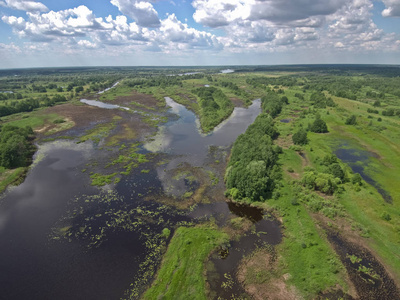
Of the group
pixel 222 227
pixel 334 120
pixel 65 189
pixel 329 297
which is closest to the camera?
pixel 329 297

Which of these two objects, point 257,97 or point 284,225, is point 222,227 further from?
point 257,97

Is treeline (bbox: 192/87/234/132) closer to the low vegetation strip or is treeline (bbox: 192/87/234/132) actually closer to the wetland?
the wetland

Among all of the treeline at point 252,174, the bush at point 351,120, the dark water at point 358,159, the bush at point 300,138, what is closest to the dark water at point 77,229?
the treeline at point 252,174

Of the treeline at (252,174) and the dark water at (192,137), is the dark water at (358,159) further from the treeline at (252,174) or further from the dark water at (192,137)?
the dark water at (192,137)

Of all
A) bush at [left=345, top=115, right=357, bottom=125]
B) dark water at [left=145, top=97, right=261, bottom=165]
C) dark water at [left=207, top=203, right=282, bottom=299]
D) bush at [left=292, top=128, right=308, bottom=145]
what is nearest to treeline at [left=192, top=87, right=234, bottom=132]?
dark water at [left=145, top=97, right=261, bottom=165]

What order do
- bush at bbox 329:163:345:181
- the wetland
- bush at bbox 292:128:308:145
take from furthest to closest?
bush at bbox 292:128:308:145
bush at bbox 329:163:345:181
the wetland

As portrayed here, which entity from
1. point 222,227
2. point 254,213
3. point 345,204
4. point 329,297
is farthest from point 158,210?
point 345,204
